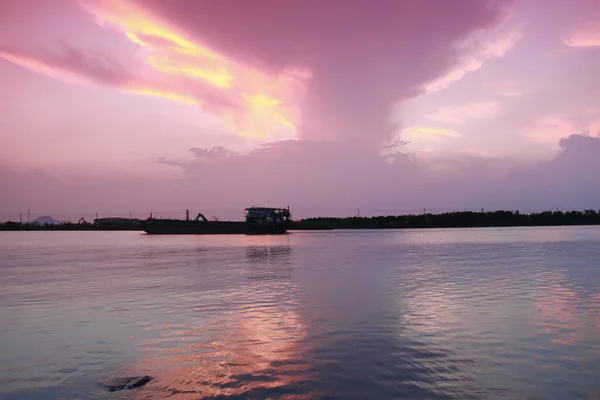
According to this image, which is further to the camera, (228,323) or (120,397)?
(228,323)

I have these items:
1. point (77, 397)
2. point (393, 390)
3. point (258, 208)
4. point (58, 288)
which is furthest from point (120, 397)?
point (258, 208)

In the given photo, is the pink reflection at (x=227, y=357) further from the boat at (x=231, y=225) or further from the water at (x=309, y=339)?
the boat at (x=231, y=225)

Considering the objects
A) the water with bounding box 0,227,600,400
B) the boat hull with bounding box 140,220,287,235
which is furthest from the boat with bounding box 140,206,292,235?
the water with bounding box 0,227,600,400

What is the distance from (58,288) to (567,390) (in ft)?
79.5

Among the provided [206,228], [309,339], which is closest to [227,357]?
[309,339]

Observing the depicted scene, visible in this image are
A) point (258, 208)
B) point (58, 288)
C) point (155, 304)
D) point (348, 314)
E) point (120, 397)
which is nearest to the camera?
point (120, 397)

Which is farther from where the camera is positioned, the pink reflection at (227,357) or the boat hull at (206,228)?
the boat hull at (206,228)

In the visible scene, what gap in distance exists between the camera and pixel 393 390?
7.83m

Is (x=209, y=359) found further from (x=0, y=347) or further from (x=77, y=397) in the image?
(x=0, y=347)

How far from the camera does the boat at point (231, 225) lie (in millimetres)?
139875

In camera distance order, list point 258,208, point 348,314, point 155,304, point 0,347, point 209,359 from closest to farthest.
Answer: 1. point 209,359
2. point 0,347
3. point 348,314
4. point 155,304
5. point 258,208

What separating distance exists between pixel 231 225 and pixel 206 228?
9.50 metres

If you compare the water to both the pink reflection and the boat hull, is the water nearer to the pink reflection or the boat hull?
the pink reflection

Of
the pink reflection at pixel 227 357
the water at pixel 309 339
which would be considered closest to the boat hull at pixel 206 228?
the water at pixel 309 339
